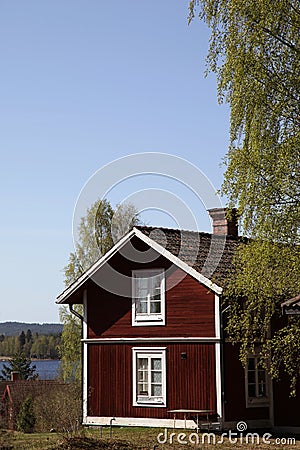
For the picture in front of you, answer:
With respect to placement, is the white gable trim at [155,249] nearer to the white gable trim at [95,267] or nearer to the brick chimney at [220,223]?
the white gable trim at [95,267]

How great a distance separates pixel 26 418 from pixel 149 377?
32.1 ft

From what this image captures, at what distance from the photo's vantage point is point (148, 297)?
1035 inches

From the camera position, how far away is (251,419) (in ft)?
81.1

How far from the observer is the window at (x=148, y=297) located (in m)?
26.0

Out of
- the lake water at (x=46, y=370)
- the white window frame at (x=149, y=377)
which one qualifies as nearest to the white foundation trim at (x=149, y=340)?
the white window frame at (x=149, y=377)

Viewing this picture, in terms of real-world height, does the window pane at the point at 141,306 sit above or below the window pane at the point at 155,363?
above

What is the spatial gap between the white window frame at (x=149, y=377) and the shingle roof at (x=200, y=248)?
9.21 ft

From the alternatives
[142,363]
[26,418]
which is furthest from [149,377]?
[26,418]

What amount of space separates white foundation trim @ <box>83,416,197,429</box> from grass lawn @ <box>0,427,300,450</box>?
24.2 inches

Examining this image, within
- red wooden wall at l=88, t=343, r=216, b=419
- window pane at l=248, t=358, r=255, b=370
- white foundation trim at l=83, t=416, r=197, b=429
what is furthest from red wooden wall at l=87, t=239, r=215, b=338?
white foundation trim at l=83, t=416, r=197, b=429

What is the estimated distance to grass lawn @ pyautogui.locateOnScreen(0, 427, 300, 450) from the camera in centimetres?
1892

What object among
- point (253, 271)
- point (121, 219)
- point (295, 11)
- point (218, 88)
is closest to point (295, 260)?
point (253, 271)

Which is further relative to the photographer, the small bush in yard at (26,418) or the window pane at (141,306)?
the small bush in yard at (26,418)

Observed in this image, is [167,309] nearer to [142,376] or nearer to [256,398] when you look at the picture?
[142,376]
